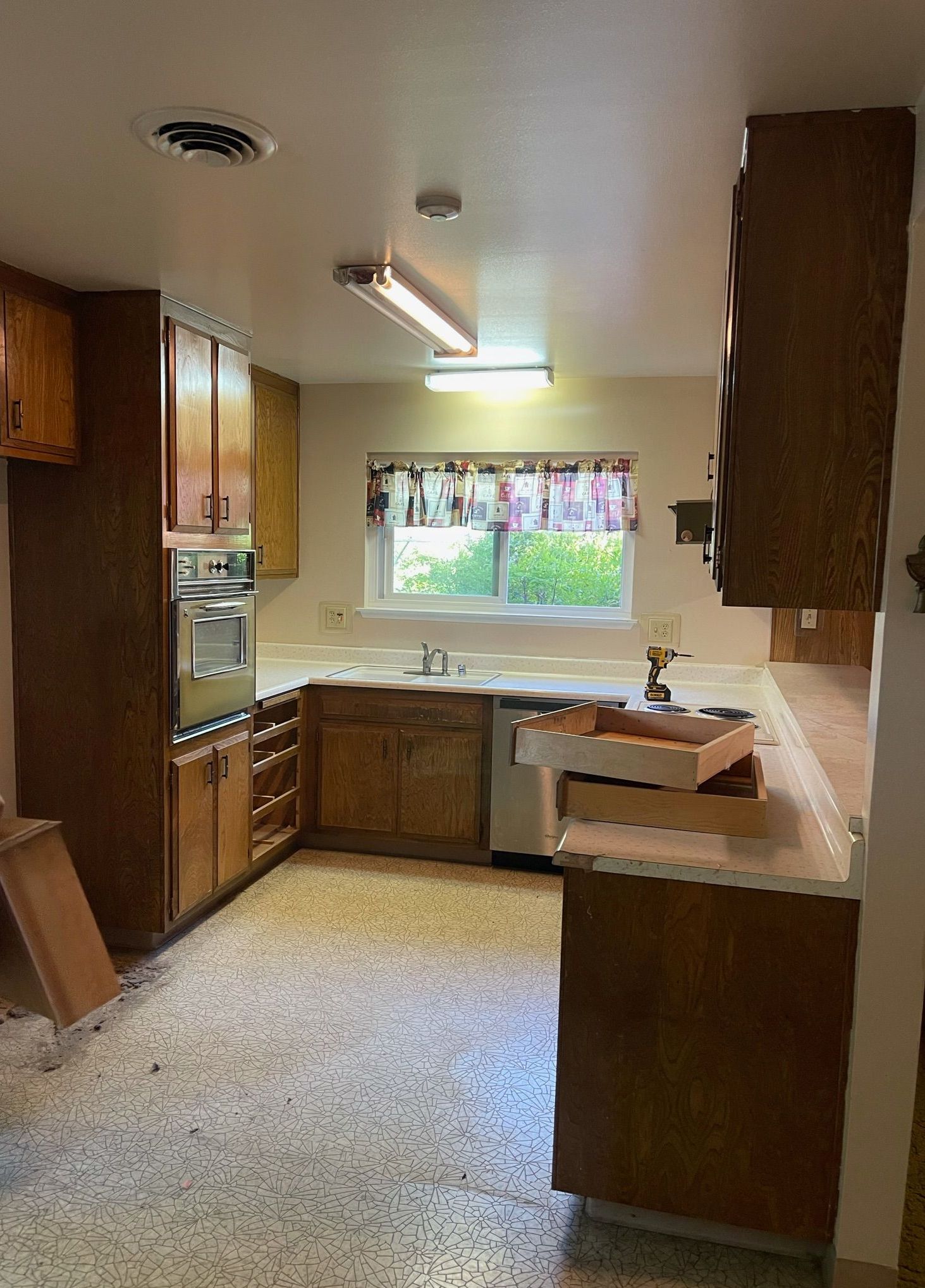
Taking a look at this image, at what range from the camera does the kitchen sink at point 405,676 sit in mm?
4340

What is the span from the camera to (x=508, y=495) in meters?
4.64

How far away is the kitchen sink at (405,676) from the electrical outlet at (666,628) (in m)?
0.84

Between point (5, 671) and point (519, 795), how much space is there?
2228mm

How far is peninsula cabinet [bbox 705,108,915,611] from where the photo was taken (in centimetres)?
168

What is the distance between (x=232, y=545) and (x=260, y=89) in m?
2.16

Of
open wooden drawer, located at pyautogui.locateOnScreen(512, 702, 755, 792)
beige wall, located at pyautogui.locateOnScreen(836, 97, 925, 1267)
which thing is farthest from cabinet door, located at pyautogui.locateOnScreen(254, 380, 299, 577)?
beige wall, located at pyautogui.locateOnScreen(836, 97, 925, 1267)

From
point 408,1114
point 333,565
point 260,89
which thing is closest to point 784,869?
point 408,1114

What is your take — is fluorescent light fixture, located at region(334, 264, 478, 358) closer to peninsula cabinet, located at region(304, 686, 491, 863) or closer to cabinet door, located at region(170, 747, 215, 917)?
peninsula cabinet, located at region(304, 686, 491, 863)

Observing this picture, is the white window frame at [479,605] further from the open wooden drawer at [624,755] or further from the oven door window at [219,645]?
the open wooden drawer at [624,755]

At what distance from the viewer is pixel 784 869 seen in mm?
1843

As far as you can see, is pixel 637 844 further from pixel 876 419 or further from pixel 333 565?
pixel 333 565

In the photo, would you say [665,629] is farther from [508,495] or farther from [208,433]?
[208,433]

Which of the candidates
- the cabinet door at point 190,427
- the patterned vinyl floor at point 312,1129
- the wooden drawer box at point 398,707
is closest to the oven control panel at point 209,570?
the cabinet door at point 190,427

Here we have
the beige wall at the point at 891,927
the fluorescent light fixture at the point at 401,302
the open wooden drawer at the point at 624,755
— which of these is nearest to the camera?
the beige wall at the point at 891,927
